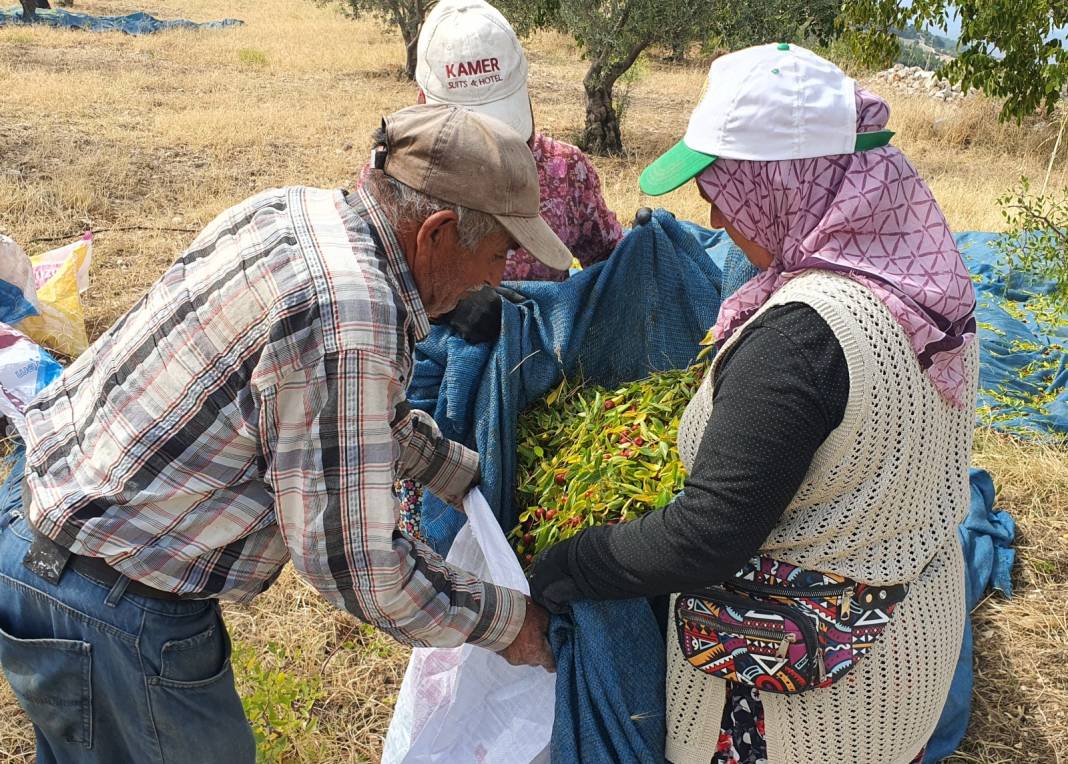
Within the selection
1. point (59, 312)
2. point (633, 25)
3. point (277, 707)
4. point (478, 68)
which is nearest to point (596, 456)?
point (277, 707)

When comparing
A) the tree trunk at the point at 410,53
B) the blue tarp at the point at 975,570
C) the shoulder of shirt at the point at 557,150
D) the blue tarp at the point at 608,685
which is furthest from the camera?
the tree trunk at the point at 410,53

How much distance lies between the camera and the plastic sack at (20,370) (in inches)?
126

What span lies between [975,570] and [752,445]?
6.62ft

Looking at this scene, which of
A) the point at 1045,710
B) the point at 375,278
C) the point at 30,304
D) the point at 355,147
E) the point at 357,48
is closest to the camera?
the point at 375,278

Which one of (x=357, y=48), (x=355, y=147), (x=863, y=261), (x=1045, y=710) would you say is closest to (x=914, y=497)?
(x=863, y=261)

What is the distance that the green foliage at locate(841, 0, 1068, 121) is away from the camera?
605 cm

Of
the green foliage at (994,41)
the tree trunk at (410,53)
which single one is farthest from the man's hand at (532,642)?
the tree trunk at (410,53)

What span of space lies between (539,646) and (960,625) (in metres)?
0.87

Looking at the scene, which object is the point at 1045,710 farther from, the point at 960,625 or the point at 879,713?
the point at 879,713

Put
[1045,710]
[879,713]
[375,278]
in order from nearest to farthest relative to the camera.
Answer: [375,278] < [879,713] < [1045,710]

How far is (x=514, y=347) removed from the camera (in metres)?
2.18

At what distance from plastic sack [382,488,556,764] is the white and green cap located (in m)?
0.87

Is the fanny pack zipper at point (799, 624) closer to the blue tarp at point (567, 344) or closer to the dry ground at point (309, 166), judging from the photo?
the blue tarp at point (567, 344)

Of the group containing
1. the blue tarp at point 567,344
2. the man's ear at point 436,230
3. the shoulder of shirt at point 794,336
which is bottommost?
the blue tarp at point 567,344
